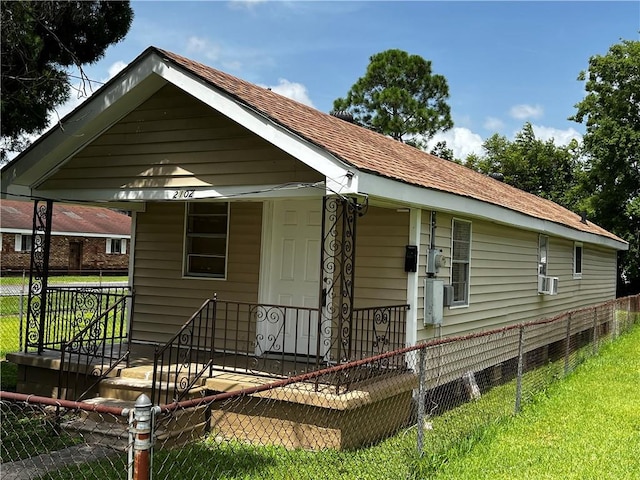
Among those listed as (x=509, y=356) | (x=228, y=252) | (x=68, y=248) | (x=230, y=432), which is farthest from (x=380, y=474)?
(x=68, y=248)

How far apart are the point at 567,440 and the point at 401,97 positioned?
31762 mm

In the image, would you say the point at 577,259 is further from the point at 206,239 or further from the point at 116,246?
the point at 116,246

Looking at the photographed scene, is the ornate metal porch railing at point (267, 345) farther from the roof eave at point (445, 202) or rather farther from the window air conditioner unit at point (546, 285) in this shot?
the window air conditioner unit at point (546, 285)

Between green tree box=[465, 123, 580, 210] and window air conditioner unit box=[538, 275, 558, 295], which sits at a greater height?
green tree box=[465, 123, 580, 210]

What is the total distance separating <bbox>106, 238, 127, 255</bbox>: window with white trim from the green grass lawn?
3722 cm

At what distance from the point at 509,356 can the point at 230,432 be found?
247 inches

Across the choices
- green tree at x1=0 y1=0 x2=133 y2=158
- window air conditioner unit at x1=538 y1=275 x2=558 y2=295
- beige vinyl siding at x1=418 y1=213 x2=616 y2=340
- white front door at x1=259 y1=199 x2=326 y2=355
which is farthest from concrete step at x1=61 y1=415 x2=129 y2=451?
window air conditioner unit at x1=538 y1=275 x2=558 y2=295

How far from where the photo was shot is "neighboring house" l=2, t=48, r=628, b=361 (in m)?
7.01

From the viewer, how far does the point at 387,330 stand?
26.0 feet

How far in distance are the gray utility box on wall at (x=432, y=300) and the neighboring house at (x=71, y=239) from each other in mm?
29933

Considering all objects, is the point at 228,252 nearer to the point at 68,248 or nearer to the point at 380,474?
the point at 380,474

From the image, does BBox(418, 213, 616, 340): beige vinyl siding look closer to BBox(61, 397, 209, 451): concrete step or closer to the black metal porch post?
BBox(61, 397, 209, 451): concrete step

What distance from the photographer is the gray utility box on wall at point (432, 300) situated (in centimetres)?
821

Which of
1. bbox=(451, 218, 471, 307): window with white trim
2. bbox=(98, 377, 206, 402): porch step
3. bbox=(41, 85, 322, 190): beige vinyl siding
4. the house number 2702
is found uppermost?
bbox=(41, 85, 322, 190): beige vinyl siding
